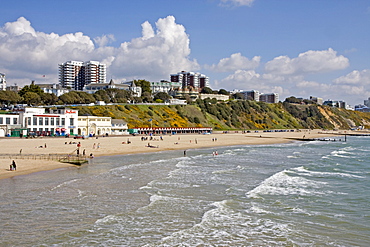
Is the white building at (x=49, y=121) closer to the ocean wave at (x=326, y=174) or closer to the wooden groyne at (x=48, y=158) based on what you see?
the wooden groyne at (x=48, y=158)

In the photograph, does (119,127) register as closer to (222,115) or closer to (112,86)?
(222,115)

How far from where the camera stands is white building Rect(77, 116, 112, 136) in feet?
257

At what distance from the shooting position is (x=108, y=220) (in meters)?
17.2

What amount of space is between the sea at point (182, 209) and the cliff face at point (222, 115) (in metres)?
64.9

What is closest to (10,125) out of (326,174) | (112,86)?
(326,174)

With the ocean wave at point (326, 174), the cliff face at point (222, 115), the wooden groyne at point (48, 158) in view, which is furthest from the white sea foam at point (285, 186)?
the cliff face at point (222, 115)

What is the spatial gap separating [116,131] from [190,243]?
73345 mm

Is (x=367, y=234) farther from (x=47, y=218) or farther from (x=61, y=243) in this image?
(x=47, y=218)

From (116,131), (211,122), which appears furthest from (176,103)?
(116,131)

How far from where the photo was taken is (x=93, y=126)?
263ft

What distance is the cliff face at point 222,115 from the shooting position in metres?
103

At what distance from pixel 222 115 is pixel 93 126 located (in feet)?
238

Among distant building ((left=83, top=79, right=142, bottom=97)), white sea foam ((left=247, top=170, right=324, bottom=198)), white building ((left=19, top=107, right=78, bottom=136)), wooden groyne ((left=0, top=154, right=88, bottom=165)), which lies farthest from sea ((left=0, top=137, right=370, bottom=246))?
distant building ((left=83, top=79, right=142, bottom=97))

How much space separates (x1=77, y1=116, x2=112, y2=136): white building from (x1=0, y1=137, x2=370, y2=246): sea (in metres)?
47.1
